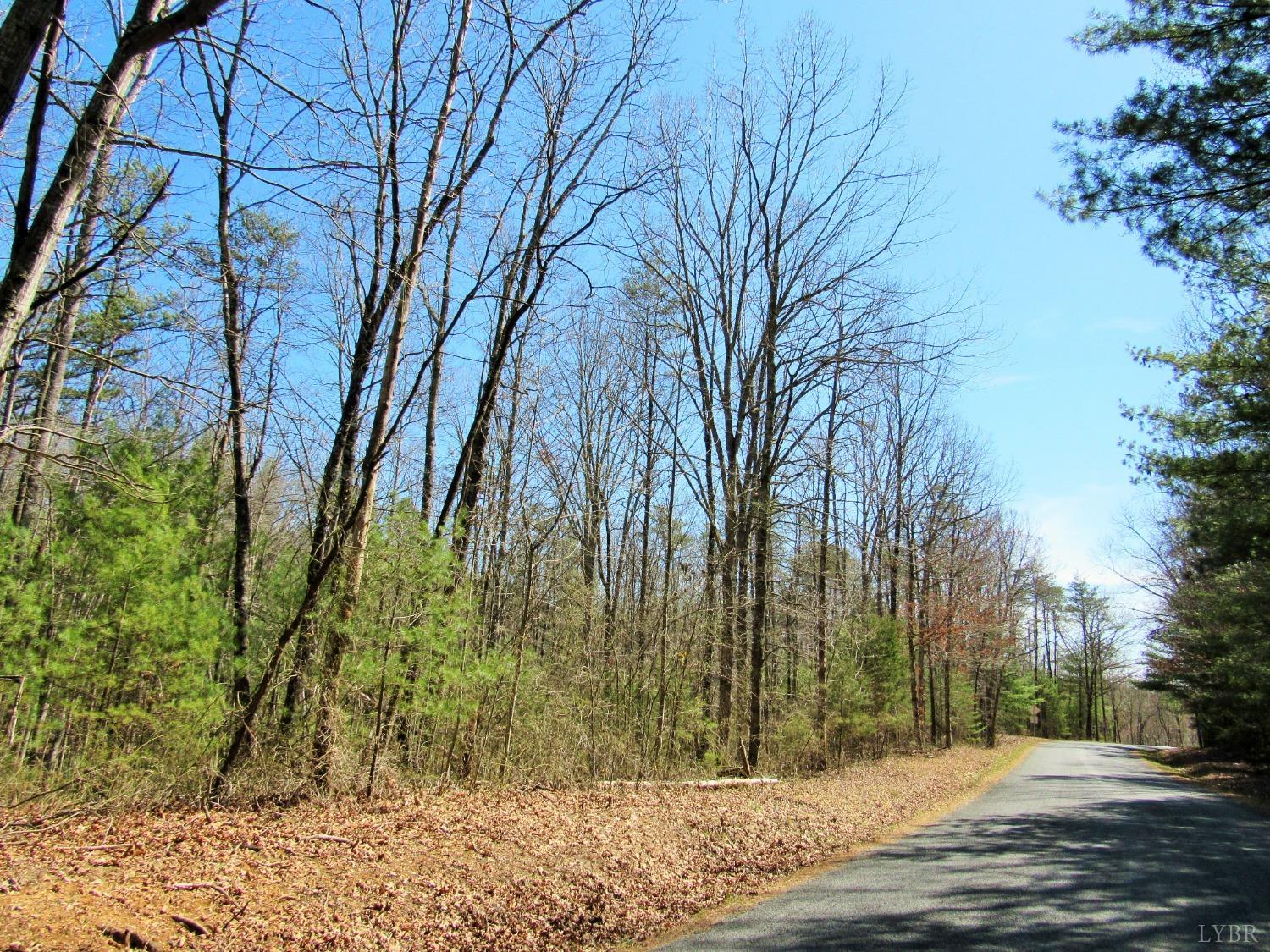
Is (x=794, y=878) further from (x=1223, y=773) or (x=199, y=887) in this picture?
(x=1223, y=773)

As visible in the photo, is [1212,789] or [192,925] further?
[1212,789]

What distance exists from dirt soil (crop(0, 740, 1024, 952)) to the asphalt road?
85 centimetres

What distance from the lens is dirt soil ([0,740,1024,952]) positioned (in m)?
4.13

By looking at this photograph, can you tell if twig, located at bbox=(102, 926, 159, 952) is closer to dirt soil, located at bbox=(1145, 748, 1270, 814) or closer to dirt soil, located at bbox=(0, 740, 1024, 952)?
dirt soil, located at bbox=(0, 740, 1024, 952)

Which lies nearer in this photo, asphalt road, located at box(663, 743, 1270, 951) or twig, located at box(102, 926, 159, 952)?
twig, located at box(102, 926, 159, 952)

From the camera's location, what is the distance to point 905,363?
45.3ft

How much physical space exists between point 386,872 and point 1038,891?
560 cm

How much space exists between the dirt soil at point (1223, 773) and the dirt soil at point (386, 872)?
1154cm

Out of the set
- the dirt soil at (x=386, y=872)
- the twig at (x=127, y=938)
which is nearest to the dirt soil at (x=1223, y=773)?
the dirt soil at (x=386, y=872)

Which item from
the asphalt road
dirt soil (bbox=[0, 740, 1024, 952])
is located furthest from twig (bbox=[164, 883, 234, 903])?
the asphalt road

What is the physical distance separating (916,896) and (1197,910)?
2132mm

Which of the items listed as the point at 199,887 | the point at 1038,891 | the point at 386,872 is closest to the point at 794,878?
the point at 1038,891

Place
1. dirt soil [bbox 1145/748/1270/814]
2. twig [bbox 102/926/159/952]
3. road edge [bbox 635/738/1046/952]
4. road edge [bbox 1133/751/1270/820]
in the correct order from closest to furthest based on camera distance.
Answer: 1. twig [bbox 102/926/159/952]
2. road edge [bbox 635/738/1046/952]
3. road edge [bbox 1133/751/1270/820]
4. dirt soil [bbox 1145/748/1270/814]

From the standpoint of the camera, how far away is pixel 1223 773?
62.1 ft
